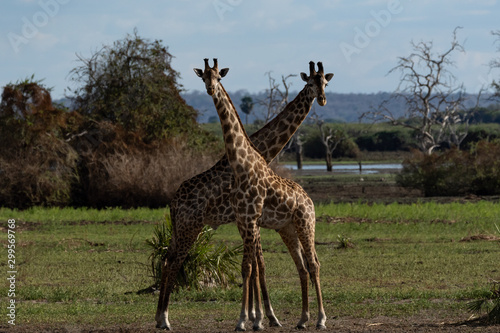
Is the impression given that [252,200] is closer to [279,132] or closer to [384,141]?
[279,132]

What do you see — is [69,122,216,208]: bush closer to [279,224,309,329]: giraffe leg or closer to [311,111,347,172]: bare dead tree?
[279,224,309,329]: giraffe leg

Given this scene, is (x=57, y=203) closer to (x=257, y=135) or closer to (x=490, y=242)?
(x=490, y=242)

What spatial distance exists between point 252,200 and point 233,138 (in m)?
0.77

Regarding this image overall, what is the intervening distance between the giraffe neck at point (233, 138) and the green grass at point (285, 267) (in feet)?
7.48

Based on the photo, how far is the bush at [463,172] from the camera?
34625mm

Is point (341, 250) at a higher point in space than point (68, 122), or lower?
lower

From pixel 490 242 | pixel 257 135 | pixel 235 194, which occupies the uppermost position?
pixel 257 135

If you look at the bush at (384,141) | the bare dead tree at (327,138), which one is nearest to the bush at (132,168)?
the bare dead tree at (327,138)

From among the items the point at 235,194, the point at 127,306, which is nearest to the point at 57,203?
the point at 127,306

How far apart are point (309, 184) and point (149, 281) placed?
31.2 metres

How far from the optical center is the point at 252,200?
30.1ft

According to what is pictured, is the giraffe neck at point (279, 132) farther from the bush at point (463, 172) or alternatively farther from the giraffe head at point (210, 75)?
the bush at point (463, 172)

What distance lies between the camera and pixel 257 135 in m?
10.9

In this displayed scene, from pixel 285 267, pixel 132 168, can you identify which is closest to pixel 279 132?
pixel 285 267
